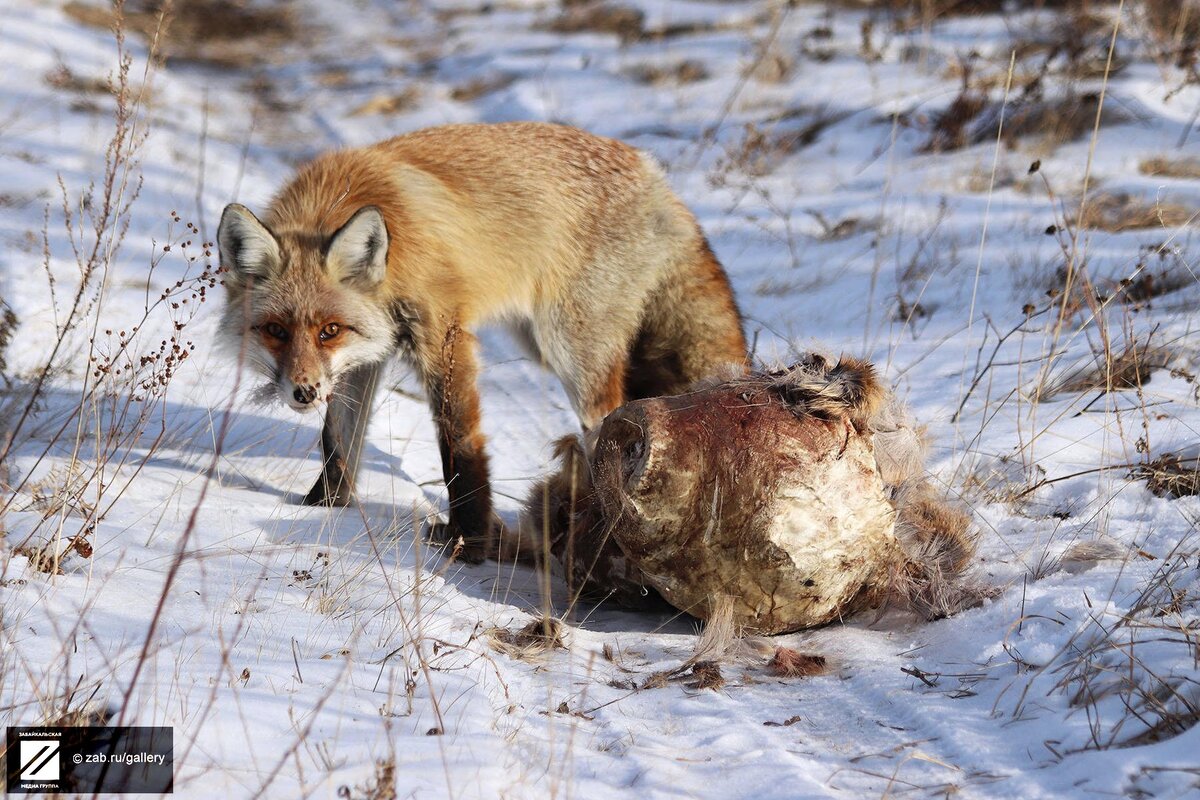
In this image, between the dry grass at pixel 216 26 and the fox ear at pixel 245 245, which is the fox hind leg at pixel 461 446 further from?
the dry grass at pixel 216 26

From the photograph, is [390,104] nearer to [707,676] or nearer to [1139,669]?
[707,676]

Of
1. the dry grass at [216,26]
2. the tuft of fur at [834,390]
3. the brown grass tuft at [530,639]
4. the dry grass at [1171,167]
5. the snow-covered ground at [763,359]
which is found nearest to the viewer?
the snow-covered ground at [763,359]

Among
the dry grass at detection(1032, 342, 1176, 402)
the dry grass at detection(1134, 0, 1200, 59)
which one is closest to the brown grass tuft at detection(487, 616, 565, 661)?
the dry grass at detection(1032, 342, 1176, 402)

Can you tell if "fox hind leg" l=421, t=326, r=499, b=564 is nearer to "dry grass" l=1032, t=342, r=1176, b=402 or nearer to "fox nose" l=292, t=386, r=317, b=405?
"fox nose" l=292, t=386, r=317, b=405

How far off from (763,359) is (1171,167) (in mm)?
4708

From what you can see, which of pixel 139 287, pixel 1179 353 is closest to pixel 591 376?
pixel 1179 353

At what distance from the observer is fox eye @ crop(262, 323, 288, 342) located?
4566 mm

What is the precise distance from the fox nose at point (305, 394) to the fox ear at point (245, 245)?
0.57 metres

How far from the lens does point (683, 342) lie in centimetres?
562

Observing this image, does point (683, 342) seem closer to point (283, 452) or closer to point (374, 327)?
point (374, 327)

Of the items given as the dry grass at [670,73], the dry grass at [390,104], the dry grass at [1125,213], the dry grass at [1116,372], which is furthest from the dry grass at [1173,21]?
the dry grass at [390,104]

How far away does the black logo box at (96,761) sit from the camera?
6.89 ft

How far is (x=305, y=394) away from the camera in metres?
4.37

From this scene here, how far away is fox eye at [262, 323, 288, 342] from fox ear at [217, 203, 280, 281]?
0.25 meters
